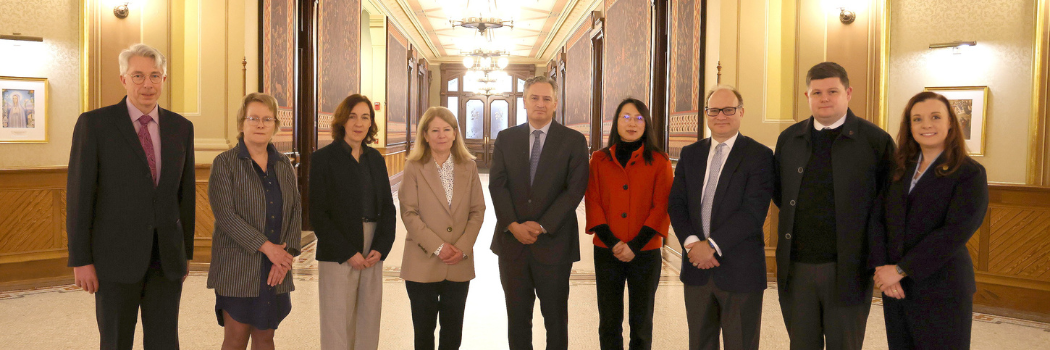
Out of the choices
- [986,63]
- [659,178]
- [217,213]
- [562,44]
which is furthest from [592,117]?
[217,213]

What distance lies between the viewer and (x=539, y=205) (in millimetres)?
2895

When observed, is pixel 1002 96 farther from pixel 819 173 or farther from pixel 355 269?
pixel 355 269

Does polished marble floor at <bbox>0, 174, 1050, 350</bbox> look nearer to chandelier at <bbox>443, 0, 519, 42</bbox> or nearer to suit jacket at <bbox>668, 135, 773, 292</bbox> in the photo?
suit jacket at <bbox>668, 135, 773, 292</bbox>

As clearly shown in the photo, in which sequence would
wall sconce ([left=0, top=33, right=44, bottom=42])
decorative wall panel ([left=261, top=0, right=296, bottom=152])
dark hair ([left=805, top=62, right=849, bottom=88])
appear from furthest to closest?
1. decorative wall panel ([left=261, top=0, right=296, bottom=152])
2. wall sconce ([left=0, top=33, right=44, bottom=42])
3. dark hair ([left=805, top=62, right=849, bottom=88])

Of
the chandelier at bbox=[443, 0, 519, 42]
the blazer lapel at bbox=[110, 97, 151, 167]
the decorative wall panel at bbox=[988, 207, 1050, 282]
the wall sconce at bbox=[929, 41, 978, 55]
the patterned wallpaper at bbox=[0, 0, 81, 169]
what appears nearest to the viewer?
the blazer lapel at bbox=[110, 97, 151, 167]

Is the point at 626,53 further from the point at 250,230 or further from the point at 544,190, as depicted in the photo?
the point at 250,230

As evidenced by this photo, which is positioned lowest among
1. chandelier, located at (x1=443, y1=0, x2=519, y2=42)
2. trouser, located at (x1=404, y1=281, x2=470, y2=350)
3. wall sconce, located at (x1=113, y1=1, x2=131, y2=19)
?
trouser, located at (x1=404, y1=281, x2=470, y2=350)

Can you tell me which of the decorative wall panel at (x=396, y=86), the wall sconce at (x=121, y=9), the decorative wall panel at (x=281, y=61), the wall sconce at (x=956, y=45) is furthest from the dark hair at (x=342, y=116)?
the decorative wall panel at (x=396, y=86)

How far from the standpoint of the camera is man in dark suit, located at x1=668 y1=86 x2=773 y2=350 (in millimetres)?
2543

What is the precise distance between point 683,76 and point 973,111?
8.04 ft

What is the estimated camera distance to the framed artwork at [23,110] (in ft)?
16.6

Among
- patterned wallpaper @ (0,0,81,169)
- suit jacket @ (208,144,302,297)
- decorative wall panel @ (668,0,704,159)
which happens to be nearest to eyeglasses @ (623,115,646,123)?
suit jacket @ (208,144,302,297)

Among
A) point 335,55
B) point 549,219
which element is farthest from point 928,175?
point 335,55

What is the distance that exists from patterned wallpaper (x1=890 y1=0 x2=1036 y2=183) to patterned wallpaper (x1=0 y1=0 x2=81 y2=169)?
21.3 ft
